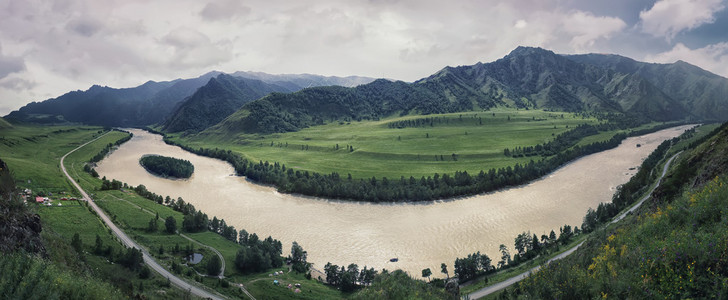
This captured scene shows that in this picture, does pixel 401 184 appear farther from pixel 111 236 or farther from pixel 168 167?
pixel 168 167

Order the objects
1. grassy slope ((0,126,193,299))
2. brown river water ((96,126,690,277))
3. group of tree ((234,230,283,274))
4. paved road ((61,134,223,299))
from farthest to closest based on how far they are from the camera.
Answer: brown river water ((96,126,690,277))
group of tree ((234,230,283,274))
paved road ((61,134,223,299))
grassy slope ((0,126,193,299))

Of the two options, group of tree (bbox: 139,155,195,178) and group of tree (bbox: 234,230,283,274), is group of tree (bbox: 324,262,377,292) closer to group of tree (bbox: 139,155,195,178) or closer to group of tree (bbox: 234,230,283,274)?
group of tree (bbox: 234,230,283,274)

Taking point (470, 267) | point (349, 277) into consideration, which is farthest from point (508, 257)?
point (349, 277)

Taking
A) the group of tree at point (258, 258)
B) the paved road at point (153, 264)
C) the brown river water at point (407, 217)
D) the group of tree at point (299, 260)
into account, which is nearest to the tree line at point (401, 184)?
the brown river water at point (407, 217)

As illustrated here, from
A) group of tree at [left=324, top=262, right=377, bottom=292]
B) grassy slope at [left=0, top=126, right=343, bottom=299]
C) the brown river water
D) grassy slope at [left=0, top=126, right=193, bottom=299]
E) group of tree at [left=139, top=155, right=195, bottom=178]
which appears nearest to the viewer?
grassy slope at [left=0, top=126, right=193, bottom=299]

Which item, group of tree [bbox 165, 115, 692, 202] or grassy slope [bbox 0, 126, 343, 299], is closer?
grassy slope [bbox 0, 126, 343, 299]

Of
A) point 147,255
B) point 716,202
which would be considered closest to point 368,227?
point 147,255

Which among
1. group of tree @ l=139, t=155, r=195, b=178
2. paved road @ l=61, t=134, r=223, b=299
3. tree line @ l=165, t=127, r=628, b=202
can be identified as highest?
group of tree @ l=139, t=155, r=195, b=178

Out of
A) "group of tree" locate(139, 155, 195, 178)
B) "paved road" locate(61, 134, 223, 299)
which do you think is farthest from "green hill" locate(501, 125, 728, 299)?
"group of tree" locate(139, 155, 195, 178)
